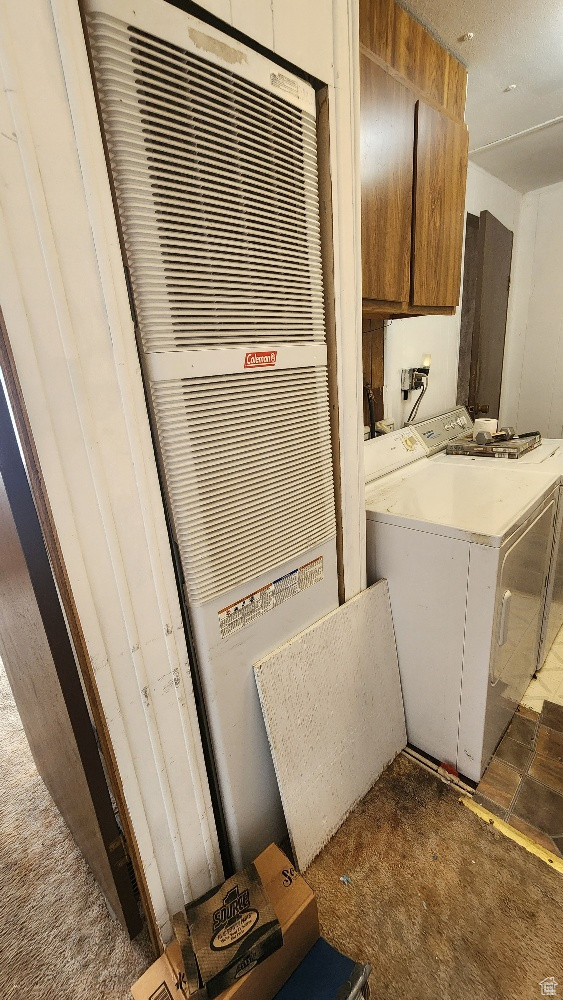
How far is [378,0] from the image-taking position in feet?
4.37

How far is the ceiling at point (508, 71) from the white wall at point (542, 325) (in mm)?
573

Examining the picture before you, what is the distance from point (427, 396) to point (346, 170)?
1746 mm

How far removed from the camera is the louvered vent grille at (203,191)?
759 millimetres

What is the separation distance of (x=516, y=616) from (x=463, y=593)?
1.05ft

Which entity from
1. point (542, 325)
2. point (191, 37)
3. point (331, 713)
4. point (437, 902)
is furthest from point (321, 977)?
point (542, 325)

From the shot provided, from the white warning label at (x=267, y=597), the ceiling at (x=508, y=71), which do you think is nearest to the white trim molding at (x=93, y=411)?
the white warning label at (x=267, y=597)

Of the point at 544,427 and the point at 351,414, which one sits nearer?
the point at 351,414

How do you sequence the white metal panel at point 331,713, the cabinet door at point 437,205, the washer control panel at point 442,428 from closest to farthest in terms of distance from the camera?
the white metal panel at point 331,713
the cabinet door at point 437,205
the washer control panel at point 442,428

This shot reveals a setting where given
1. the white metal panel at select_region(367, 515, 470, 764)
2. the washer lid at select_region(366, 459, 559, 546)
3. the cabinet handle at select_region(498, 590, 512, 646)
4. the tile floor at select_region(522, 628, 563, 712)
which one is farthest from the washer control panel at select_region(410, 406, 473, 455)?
the tile floor at select_region(522, 628, 563, 712)

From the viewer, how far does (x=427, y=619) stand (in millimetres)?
1555

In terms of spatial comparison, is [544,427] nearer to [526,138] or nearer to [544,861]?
[526,138]

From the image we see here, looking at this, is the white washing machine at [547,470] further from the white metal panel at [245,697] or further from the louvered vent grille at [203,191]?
the louvered vent grille at [203,191]

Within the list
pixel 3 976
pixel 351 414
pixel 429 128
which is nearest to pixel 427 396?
pixel 429 128

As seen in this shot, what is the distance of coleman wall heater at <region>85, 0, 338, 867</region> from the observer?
0.79 m
